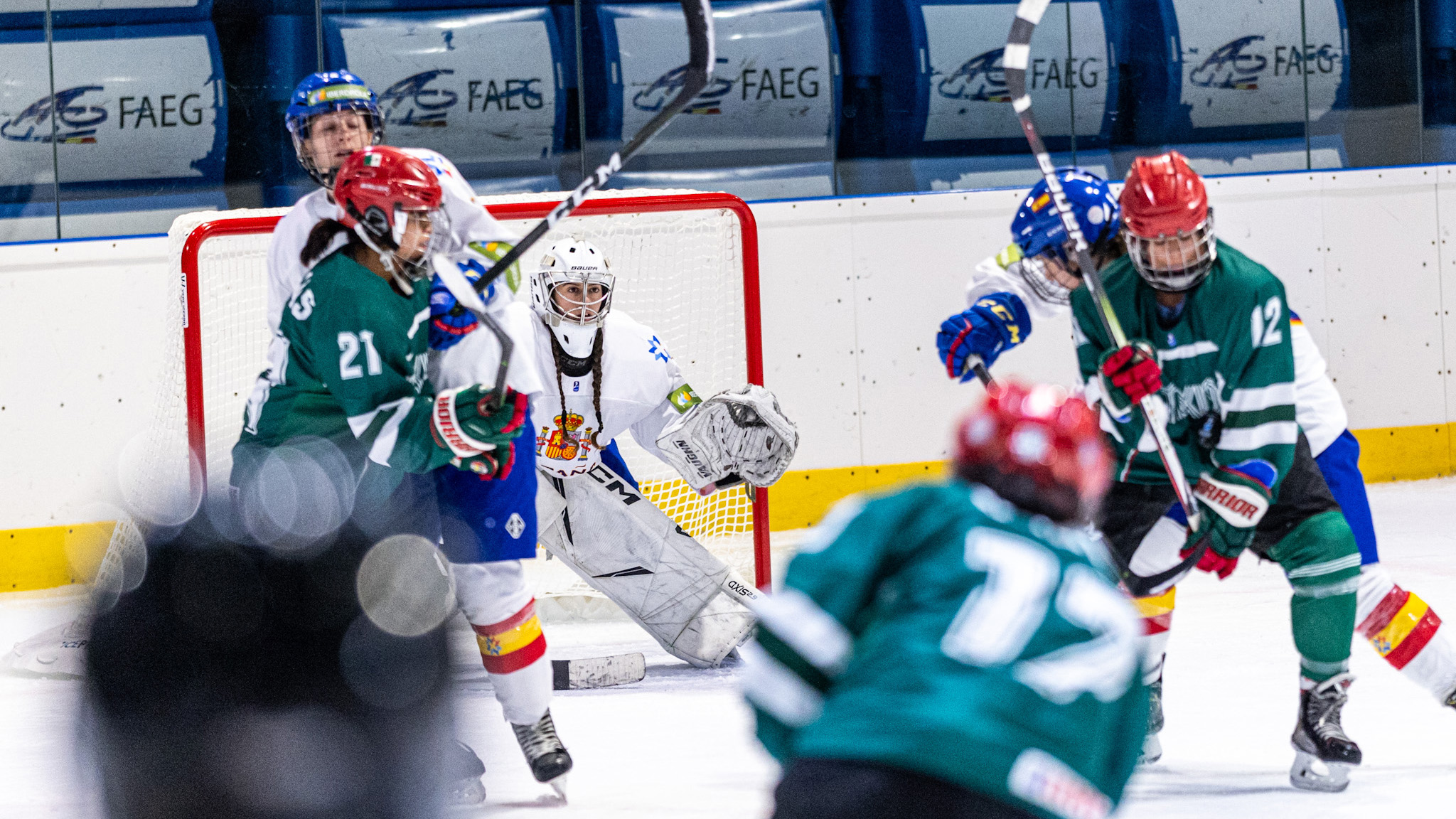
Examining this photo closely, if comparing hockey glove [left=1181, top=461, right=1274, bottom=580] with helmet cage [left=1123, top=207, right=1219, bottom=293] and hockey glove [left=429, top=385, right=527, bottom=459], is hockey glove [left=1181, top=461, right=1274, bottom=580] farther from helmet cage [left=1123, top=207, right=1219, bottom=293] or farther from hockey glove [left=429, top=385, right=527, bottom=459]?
hockey glove [left=429, top=385, right=527, bottom=459]

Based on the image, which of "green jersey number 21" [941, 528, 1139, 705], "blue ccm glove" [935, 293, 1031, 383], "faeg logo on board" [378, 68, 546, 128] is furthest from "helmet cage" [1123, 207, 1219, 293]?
"faeg logo on board" [378, 68, 546, 128]

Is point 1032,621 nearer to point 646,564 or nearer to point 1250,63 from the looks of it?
point 646,564

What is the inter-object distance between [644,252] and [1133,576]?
2.03 m

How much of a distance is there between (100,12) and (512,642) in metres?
3.37

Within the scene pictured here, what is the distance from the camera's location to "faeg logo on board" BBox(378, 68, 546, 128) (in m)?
5.12

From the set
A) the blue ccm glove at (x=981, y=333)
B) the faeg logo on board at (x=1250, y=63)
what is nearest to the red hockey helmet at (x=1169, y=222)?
the blue ccm glove at (x=981, y=333)

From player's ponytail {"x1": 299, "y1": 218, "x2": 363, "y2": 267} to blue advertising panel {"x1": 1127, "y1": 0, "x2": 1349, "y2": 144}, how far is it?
4.11 metres

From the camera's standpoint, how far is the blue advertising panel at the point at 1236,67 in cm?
571

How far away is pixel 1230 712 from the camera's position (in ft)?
9.27

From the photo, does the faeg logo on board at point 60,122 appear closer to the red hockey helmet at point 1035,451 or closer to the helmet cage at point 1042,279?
the helmet cage at point 1042,279

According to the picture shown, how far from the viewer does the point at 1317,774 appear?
232 cm

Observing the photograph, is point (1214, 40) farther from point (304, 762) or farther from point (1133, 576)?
point (304, 762)

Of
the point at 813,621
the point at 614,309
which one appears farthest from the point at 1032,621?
the point at 614,309

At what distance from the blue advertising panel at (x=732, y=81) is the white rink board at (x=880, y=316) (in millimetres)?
579
